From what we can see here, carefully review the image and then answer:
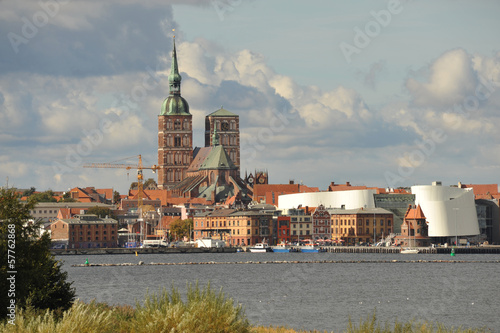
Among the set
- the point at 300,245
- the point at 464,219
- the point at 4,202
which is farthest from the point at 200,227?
Answer: the point at 4,202

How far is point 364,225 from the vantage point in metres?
178

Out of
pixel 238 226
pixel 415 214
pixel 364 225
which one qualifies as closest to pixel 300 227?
pixel 238 226

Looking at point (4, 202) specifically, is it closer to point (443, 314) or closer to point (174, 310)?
point (174, 310)

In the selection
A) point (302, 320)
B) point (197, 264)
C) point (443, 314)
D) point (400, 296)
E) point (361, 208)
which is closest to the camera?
point (302, 320)

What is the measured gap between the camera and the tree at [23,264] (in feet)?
105

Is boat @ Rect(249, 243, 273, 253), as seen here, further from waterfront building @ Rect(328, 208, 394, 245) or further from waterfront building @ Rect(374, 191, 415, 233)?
waterfront building @ Rect(374, 191, 415, 233)

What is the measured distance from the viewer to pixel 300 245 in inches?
6939

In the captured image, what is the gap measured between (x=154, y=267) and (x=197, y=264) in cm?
832

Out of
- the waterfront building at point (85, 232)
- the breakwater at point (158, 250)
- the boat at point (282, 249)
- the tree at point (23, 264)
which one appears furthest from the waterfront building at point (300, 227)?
the tree at point (23, 264)

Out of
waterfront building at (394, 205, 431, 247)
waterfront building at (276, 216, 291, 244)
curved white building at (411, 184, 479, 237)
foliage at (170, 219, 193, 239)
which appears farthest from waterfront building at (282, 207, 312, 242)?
foliage at (170, 219, 193, 239)

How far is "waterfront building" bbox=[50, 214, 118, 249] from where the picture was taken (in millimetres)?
174250

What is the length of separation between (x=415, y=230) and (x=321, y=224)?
23682 millimetres

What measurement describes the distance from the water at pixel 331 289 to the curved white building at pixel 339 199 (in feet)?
208

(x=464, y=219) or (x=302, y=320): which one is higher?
(x=464, y=219)
